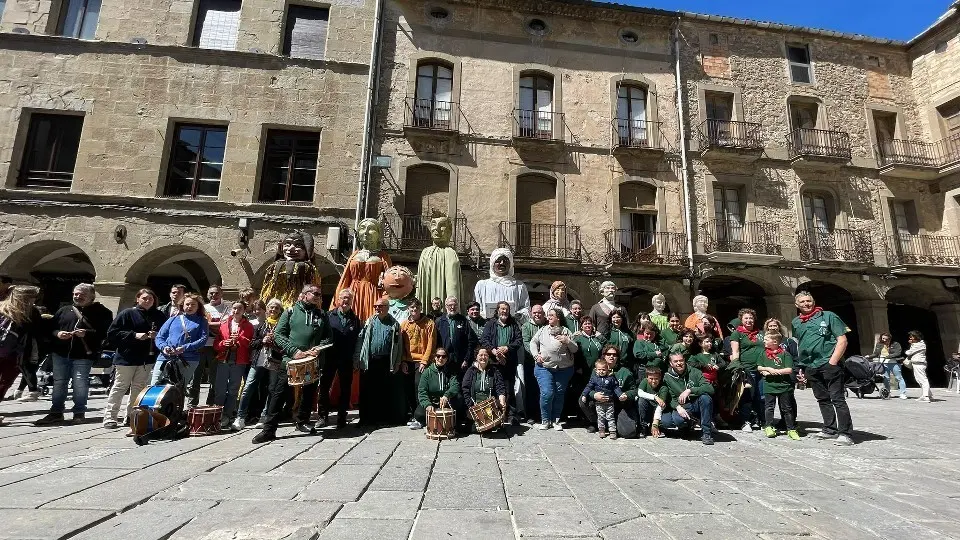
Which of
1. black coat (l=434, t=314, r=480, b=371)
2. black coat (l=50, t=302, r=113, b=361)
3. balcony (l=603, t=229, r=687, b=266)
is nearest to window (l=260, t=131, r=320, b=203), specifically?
black coat (l=50, t=302, r=113, b=361)

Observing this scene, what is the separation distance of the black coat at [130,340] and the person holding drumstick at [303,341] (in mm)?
1878

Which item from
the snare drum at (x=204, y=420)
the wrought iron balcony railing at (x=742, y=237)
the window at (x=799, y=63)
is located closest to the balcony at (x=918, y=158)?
the window at (x=799, y=63)

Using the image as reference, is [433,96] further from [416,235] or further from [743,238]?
[743,238]

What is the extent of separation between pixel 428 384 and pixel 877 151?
17728 millimetres

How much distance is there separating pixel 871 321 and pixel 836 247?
241 cm

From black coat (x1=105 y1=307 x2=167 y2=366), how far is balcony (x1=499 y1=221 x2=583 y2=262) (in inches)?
345

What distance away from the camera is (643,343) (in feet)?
18.8

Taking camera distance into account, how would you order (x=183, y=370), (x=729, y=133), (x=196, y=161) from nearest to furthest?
(x=183, y=370) < (x=196, y=161) < (x=729, y=133)

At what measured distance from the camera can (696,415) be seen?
202 inches

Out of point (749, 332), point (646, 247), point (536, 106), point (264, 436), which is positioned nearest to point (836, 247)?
point (646, 247)

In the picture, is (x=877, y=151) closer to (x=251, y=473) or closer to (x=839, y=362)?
(x=839, y=362)

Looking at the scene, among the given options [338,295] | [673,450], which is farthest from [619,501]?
[338,295]

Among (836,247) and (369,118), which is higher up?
(369,118)

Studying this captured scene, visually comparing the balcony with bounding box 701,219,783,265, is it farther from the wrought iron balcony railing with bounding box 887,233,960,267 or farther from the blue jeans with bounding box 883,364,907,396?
the wrought iron balcony railing with bounding box 887,233,960,267
